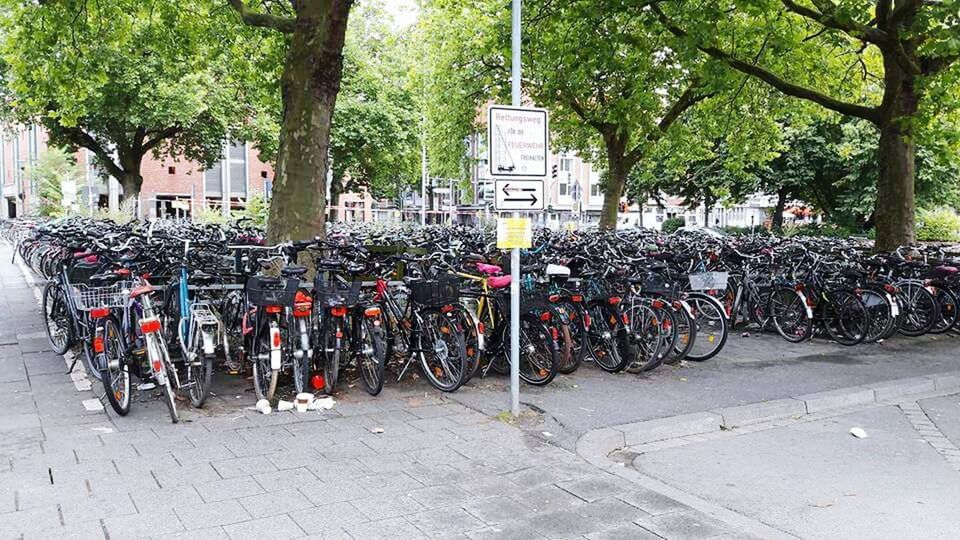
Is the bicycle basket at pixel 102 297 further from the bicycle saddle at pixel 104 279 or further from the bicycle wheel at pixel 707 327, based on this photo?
the bicycle wheel at pixel 707 327

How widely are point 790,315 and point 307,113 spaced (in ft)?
21.6

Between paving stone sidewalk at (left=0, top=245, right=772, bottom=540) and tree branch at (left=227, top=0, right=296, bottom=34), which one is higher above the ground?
tree branch at (left=227, top=0, right=296, bottom=34)

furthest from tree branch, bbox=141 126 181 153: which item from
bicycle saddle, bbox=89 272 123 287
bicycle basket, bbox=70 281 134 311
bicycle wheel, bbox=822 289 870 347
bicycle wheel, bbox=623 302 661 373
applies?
bicycle wheel, bbox=822 289 870 347

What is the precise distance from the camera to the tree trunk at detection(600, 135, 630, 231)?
1983 centimetres

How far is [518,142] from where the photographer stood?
570cm

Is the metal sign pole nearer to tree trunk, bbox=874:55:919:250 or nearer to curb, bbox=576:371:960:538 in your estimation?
curb, bbox=576:371:960:538

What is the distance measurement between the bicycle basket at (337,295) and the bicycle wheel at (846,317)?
643 cm

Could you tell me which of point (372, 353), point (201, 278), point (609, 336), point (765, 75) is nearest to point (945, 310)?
point (765, 75)

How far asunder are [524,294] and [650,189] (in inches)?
1516

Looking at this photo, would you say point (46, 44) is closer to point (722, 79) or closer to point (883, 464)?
point (722, 79)

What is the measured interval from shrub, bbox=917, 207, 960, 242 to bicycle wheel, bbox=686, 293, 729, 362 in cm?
2794

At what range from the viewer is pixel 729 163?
20250mm

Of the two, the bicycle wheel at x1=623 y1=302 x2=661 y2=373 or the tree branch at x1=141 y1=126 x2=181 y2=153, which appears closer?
the bicycle wheel at x1=623 y1=302 x2=661 y2=373

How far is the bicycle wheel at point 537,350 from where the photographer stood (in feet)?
22.2
